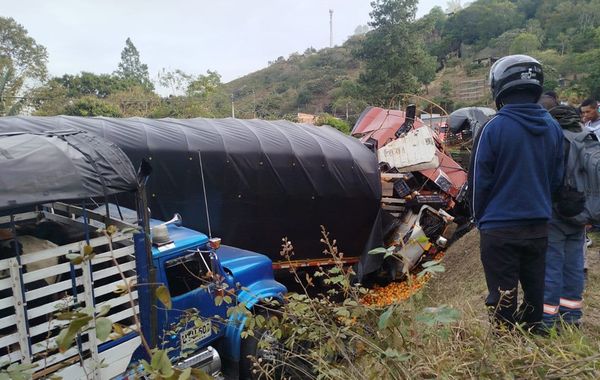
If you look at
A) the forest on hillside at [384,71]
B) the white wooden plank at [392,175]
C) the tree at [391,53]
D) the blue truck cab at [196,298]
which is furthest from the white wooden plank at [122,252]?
the tree at [391,53]

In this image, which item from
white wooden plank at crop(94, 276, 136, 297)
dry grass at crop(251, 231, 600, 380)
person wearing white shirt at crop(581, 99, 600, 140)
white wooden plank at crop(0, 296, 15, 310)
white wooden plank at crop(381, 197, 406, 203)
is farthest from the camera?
white wooden plank at crop(381, 197, 406, 203)

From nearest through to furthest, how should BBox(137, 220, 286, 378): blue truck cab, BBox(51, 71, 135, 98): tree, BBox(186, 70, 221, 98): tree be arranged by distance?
1. BBox(137, 220, 286, 378): blue truck cab
2. BBox(186, 70, 221, 98): tree
3. BBox(51, 71, 135, 98): tree

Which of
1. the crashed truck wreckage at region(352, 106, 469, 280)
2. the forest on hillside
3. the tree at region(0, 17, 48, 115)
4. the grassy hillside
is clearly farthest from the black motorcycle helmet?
the grassy hillside

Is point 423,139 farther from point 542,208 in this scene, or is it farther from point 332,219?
point 542,208

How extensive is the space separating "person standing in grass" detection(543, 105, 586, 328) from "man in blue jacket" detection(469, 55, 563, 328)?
403mm

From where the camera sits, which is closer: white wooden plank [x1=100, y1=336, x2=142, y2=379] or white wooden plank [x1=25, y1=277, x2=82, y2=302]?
white wooden plank [x1=25, y1=277, x2=82, y2=302]

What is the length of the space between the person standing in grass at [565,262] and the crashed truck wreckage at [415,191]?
4333 millimetres

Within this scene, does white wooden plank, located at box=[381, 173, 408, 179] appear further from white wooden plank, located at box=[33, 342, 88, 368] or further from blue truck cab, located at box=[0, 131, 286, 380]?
white wooden plank, located at box=[33, 342, 88, 368]

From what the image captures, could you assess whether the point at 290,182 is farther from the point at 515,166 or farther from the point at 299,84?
the point at 299,84

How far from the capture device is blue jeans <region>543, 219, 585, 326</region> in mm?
2799

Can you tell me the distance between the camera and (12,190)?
2.22 m

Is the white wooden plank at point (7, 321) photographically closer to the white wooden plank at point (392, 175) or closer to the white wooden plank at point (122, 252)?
the white wooden plank at point (122, 252)

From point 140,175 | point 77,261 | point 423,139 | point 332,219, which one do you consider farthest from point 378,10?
point 77,261

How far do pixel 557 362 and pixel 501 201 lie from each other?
1.03 meters
